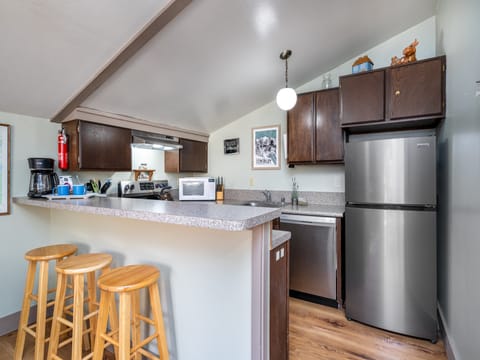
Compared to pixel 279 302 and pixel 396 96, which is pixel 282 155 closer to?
pixel 396 96

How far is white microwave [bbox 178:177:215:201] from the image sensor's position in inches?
129

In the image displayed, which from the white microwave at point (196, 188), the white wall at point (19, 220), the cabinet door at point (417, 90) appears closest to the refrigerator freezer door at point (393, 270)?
the cabinet door at point (417, 90)

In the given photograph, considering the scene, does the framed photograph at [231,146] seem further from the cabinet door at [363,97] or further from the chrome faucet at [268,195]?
the cabinet door at [363,97]

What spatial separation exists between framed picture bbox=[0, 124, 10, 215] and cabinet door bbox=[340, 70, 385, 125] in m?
2.93

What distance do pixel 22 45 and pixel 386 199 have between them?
281 centimetres

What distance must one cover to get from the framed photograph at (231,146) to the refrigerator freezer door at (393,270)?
1910mm

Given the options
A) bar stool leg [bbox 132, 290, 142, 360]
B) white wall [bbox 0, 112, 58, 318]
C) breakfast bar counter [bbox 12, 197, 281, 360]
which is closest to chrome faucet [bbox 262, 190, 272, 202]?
breakfast bar counter [bbox 12, 197, 281, 360]

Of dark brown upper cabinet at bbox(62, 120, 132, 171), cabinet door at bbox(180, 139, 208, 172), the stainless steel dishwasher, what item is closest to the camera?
dark brown upper cabinet at bbox(62, 120, 132, 171)

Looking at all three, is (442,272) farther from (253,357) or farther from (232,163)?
(232,163)

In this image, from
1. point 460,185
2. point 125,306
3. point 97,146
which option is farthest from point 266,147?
point 125,306

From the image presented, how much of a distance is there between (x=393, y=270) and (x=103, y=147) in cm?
285

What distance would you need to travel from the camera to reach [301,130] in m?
2.80

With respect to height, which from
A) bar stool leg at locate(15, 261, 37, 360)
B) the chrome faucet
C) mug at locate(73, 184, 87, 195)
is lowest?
bar stool leg at locate(15, 261, 37, 360)

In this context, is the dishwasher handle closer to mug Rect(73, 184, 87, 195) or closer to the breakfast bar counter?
the breakfast bar counter
